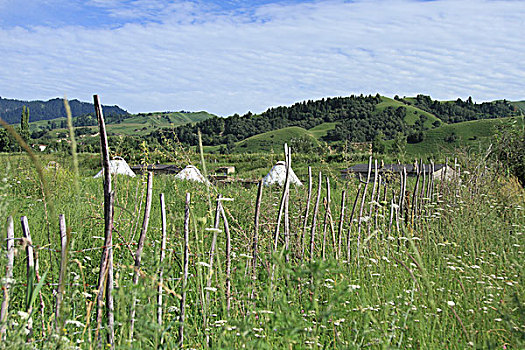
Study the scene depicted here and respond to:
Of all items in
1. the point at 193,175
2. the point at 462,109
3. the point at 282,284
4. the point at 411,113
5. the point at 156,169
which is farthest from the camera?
the point at 462,109

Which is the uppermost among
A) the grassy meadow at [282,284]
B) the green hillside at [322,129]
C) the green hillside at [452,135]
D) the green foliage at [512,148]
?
the green hillside at [322,129]

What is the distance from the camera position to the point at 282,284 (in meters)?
3.47

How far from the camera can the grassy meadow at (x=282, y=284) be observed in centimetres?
205

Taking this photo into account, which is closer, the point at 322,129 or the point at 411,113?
the point at 322,129

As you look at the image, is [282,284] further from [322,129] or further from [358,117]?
[358,117]

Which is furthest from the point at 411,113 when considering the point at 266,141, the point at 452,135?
the point at 452,135

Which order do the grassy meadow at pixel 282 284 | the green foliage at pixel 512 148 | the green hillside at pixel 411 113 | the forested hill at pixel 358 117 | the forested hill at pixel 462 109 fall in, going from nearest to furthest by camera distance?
the grassy meadow at pixel 282 284 → the green foliage at pixel 512 148 → the forested hill at pixel 358 117 → the green hillside at pixel 411 113 → the forested hill at pixel 462 109

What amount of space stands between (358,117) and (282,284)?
355 feet

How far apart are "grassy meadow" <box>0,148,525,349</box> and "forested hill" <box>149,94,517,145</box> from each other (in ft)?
256

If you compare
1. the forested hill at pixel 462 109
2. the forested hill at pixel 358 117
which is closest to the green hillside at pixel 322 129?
the forested hill at pixel 358 117

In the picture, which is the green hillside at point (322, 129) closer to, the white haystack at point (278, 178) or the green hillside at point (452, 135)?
the green hillside at point (452, 135)

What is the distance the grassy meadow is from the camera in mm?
2049

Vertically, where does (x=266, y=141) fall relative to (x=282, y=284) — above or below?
above

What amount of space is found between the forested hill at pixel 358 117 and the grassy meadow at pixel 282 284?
3068 inches
